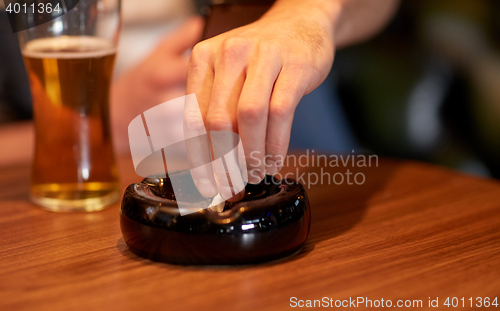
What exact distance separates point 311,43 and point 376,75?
4.03ft

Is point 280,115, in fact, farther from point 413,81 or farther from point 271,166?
point 413,81

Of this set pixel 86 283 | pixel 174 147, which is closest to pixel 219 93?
pixel 86 283

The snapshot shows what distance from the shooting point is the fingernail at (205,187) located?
0.58 meters

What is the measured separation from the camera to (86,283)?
19.4 inches

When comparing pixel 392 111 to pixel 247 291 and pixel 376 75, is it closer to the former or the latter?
pixel 376 75

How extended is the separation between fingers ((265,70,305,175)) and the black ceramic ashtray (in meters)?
0.05

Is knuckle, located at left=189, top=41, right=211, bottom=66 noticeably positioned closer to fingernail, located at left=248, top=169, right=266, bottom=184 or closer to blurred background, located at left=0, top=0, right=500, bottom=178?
fingernail, located at left=248, top=169, right=266, bottom=184

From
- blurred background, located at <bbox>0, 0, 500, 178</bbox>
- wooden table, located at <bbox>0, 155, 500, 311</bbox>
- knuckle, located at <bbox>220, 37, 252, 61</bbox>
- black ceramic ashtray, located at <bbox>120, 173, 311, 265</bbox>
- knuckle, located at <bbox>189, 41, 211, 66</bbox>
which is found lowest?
blurred background, located at <bbox>0, 0, 500, 178</bbox>

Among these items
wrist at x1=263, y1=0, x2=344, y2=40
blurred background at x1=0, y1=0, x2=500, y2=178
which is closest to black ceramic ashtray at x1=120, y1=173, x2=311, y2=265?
wrist at x1=263, y1=0, x2=344, y2=40

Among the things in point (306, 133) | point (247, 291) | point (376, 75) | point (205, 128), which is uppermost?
point (205, 128)

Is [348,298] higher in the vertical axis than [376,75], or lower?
higher

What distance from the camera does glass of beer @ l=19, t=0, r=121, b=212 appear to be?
703 millimetres

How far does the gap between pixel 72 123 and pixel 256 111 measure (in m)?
0.36

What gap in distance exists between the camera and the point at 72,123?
74 centimetres
